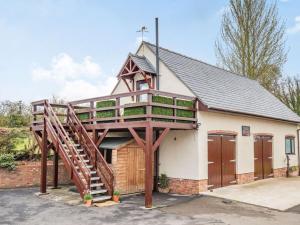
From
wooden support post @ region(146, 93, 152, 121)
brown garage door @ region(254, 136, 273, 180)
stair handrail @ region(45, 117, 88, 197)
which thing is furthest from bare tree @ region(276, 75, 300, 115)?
stair handrail @ region(45, 117, 88, 197)

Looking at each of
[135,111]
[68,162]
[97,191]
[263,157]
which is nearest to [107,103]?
[135,111]

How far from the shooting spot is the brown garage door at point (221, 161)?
41.9 ft

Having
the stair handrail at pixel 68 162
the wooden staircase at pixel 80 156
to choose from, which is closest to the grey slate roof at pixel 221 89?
the wooden staircase at pixel 80 156

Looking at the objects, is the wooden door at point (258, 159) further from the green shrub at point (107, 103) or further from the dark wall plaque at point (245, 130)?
the green shrub at point (107, 103)

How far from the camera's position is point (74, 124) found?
1306 centimetres

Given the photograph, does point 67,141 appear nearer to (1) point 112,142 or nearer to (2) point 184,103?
(1) point 112,142

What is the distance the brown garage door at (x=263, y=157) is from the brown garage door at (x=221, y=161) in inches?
85.1

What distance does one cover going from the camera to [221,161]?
13.3m

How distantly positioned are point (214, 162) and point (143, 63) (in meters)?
5.17

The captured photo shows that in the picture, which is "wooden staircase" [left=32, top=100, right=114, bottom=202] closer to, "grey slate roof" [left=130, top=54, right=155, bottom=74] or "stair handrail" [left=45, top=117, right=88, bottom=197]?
"stair handrail" [left=45, top=117, right=88, bottom=197]

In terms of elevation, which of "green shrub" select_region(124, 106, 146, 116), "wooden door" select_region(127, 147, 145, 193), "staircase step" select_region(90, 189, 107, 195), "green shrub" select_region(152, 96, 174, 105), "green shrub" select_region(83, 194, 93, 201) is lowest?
"green shrub" select_region(83, 194, 93, 201)

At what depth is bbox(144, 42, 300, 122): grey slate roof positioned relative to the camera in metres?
13.4

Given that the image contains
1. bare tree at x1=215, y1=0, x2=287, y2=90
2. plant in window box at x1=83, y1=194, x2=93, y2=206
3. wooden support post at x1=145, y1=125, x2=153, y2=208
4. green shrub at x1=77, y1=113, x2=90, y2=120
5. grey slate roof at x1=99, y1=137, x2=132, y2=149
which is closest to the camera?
wooden support post at x1=145, y1=125, x2=153, y2=208

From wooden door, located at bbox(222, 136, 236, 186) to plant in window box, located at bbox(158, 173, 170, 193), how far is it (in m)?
2.50
